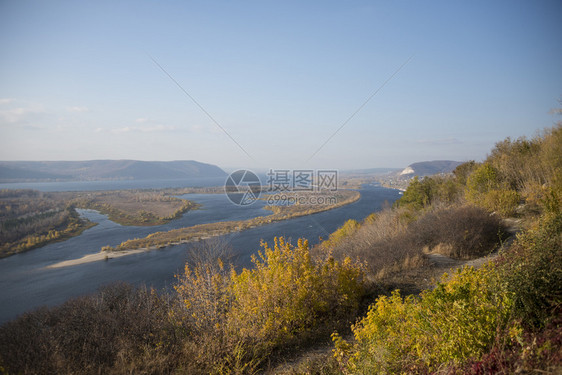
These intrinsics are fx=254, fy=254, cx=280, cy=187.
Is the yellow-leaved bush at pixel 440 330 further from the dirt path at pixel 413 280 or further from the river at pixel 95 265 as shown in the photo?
the river at pixel 95 265

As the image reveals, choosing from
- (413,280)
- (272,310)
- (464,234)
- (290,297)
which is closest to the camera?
(272,310)

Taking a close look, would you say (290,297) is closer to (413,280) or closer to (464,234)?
(413,280)

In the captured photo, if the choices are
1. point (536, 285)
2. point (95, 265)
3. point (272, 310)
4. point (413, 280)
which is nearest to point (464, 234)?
point (413, 280)

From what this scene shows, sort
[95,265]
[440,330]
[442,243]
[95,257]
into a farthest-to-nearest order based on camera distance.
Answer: [95,257] → [95,265] → [442,243] → [440,330]

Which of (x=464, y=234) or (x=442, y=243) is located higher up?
(x=464, y=234)

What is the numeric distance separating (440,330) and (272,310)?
372 cm

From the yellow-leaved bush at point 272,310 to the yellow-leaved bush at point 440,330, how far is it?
6.64ft

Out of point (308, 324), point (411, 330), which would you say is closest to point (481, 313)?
point (411, 330)

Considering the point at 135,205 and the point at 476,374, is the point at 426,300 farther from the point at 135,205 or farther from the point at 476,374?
the point at 135,205

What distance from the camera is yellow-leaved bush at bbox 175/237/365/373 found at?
4758mm

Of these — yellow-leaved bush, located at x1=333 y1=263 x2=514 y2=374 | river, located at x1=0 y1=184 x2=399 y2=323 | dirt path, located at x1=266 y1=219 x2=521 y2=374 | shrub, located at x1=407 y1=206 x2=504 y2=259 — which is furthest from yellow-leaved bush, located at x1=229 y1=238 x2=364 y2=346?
river, located at x1=0 y1=184 x2=399 y2=323

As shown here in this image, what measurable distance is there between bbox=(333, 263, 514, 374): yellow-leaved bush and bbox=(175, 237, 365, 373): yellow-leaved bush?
79.7 inches

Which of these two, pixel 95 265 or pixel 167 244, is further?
pixel 167 244

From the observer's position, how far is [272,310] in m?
5.75
